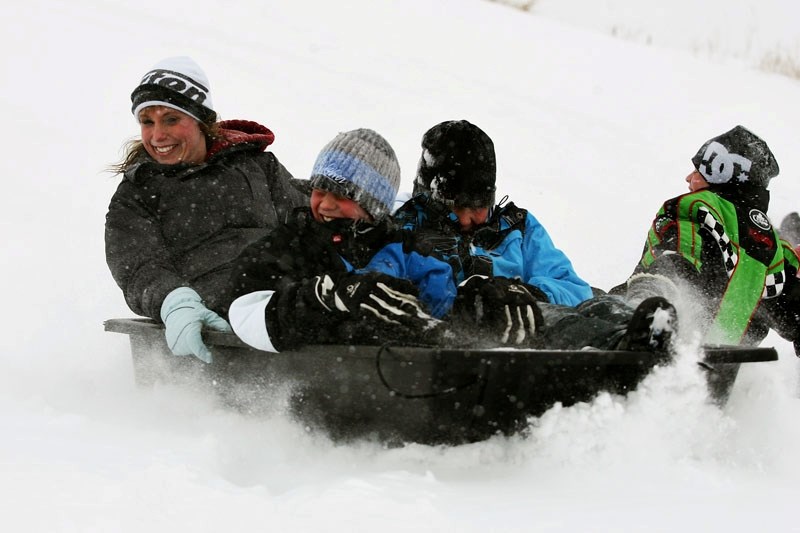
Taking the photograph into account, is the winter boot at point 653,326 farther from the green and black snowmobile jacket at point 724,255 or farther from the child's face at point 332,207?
the green and black snowmobile jacket at point 724,255

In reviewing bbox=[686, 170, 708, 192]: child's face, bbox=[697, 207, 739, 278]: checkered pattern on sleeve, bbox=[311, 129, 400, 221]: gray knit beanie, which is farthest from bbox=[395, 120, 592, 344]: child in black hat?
bbox=[686, 170, 708, 192]: child's face

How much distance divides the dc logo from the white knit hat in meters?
2.06

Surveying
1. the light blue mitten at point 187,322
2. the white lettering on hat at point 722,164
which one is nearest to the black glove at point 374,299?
the light blue mitten at point 187,322

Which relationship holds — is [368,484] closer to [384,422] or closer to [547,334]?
[384,422]

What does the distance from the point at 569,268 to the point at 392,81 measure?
5.47 m

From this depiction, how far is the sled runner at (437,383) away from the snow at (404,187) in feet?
0.16

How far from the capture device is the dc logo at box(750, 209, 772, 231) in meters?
3.64

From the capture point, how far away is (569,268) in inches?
136

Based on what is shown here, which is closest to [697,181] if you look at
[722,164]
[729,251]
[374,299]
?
[722,164]

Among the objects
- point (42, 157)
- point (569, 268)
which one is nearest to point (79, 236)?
point (42, 157)

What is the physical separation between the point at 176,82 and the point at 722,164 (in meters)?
2.04

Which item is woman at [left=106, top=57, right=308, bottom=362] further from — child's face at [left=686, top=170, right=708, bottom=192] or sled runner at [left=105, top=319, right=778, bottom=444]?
child's face at [left=686, top=170, right=708, bottom=192]

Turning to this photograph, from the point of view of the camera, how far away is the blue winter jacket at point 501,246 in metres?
3.34

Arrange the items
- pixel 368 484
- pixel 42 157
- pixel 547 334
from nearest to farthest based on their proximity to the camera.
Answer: pixel 368 484
pixel 547 334
pixel 42 157
